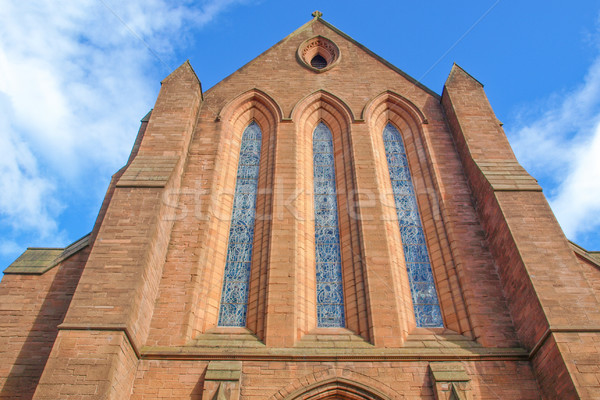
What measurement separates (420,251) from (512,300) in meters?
1.83

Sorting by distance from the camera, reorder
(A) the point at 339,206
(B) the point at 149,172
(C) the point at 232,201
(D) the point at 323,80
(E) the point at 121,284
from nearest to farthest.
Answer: (E) the point at 121,284
(B) the point at 149,172
(A) the point at 339,206
(C) the point at 232,201
(D) the point at 323,80

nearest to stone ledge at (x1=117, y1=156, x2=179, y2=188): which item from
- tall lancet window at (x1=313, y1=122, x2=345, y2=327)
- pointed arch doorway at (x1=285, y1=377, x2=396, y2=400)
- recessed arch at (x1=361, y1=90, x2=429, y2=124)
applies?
tall lancet window at (x1=313, y1=122, x2=345, y2=327)

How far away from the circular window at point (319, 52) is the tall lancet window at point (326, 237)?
2827 millimetres

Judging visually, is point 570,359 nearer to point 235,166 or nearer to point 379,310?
point 379,310

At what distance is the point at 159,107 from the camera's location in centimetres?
1106

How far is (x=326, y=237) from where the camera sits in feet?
31.0

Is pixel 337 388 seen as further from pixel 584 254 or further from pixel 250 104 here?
pixel 250 104

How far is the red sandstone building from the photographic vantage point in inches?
272

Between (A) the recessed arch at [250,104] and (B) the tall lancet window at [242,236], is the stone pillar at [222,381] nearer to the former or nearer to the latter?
(B) the tall lancet window at [242,236]

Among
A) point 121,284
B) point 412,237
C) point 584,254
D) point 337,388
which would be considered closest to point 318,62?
point 412,237

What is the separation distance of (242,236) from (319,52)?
692 cm

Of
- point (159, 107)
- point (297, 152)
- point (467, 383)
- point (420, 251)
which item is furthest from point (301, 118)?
point (467, 383)

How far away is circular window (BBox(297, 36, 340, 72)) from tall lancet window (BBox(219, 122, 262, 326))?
3.15m

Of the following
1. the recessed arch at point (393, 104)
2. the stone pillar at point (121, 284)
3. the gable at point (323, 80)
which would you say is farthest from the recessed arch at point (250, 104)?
the recessed arch at point (393, 104)
